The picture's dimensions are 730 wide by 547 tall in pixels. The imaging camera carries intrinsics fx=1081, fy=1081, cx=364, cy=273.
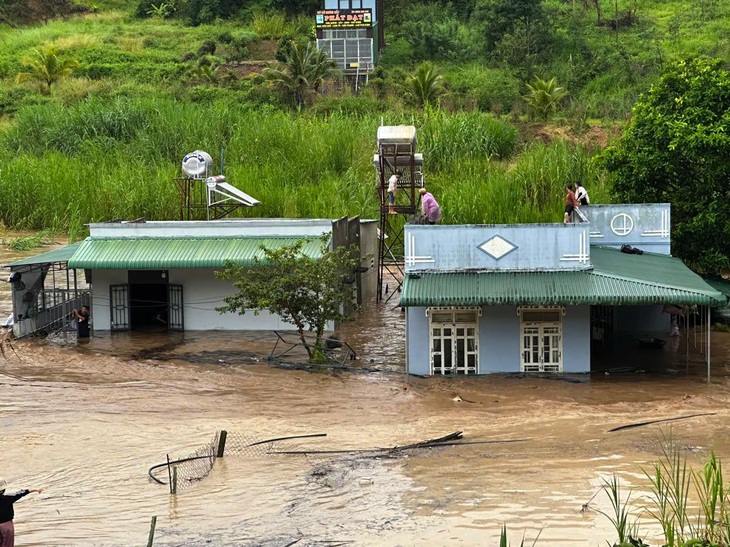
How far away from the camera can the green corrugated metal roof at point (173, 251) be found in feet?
81.9

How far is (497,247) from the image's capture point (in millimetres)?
21141

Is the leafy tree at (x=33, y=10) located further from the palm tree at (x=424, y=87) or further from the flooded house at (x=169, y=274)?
the flooded house at (x=169, y=274)

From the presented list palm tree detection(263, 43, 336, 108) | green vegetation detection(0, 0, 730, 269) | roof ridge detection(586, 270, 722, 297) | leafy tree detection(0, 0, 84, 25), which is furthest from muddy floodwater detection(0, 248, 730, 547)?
leafy tree detection(0, 0, 84, 25)

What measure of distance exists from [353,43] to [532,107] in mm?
10430

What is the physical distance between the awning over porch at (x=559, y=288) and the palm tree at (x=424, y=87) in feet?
85.2

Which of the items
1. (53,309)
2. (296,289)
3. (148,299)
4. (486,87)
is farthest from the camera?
(486,87)

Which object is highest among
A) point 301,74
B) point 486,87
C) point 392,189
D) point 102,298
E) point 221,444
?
point 301,74

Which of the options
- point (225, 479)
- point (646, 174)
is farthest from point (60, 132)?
point (225, 479)

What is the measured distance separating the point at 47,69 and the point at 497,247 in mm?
36917

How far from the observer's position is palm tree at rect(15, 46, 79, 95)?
171ft

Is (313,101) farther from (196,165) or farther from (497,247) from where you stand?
(497,247)

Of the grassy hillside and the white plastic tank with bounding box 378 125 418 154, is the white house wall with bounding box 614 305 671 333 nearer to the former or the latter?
the white plastic tank with bounding box 378 125 418 154

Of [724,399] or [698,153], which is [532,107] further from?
[724,399]

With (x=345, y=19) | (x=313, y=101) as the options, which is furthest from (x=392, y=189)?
(x=345, y=19)
